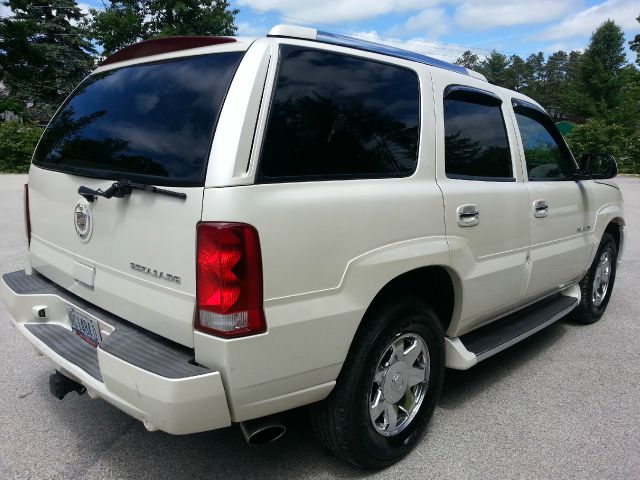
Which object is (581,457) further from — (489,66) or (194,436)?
(489,66)

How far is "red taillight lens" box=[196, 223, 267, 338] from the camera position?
195 centimetres

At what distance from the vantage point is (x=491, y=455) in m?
2.83

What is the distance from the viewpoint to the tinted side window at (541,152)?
371 cm

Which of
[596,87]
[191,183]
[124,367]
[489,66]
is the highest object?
[489,66]

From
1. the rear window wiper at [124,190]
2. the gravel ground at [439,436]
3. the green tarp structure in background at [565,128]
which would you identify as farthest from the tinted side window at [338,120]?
the green tarp structure in background at [565,128]

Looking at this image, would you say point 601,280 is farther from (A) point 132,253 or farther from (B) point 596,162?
(A) point 132,253

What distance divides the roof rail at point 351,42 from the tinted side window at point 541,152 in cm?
77

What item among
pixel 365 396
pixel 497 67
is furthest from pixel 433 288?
Answer: pixel 497 67

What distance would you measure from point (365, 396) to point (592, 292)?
330cm

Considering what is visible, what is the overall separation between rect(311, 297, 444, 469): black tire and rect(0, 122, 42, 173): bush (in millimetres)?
23887

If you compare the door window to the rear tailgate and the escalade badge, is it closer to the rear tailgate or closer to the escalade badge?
the rear tailgate

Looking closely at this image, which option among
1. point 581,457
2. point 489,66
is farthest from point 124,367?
point 489,66

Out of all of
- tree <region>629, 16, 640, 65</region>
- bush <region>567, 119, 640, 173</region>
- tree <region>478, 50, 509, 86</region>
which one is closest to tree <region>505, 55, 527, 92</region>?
tree <region>478, 50, 509, 86</region>

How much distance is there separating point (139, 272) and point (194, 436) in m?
1.15
